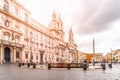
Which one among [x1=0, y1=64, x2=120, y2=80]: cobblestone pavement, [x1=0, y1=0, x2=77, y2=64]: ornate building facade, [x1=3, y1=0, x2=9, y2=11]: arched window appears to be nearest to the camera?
[x1=0, y1=64, x2=120, y2=80]: cobblestone pavement

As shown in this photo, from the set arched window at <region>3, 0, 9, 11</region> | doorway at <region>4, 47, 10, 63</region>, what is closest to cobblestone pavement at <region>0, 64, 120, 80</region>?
doorway at <region>4, 47, 10, 63</region>

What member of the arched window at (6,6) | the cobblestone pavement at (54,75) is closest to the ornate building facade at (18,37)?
the arched window at (6,6)

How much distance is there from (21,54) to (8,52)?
6219 mm

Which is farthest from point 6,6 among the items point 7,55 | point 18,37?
point 7,55

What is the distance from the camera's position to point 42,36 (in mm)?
72062

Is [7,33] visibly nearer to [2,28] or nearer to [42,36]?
[2,28]

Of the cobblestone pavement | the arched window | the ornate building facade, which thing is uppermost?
the arched window

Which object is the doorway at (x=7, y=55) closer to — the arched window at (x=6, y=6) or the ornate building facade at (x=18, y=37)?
the ornate building facade at (x=18, y=37)

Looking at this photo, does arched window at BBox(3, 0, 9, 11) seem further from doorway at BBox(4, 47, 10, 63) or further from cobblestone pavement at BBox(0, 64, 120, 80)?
cobblestone pavement at BBox(0, 64, 120, 80)

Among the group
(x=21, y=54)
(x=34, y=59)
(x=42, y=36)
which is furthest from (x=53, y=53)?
(x=21, y=54)

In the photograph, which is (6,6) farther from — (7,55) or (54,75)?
(54,75)

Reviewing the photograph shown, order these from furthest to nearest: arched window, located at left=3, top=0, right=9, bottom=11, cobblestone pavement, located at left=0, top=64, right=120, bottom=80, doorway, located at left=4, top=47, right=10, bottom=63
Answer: arched window, located at left=3, top=0, right=9, bottom=11
doorway, located at left=4, top=47, right=10, bottom=63
cobblestone pavement, located at left=0, top=64, right=120, bottom=80

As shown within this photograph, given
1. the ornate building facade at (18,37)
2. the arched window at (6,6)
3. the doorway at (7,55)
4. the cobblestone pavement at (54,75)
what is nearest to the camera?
the cobblestone pavement at (54,75)

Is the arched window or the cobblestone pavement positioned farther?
the arched window
